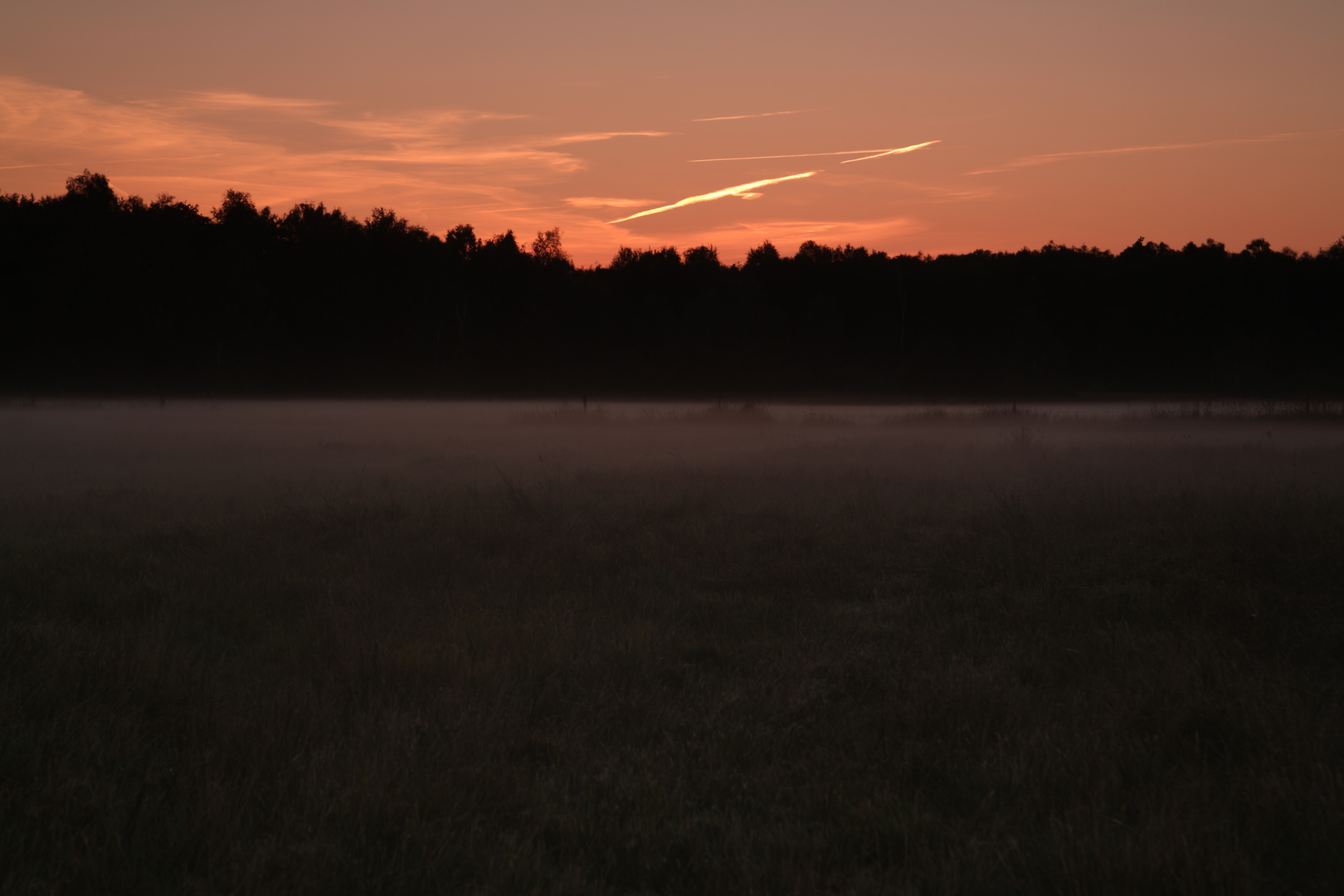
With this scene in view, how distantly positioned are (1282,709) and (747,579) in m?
4.66

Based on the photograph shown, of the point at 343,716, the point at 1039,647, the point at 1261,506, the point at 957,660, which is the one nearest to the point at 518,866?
the point at 343,716

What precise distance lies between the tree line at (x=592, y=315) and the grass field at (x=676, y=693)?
58631 millimetres

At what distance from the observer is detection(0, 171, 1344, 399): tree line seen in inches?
2461

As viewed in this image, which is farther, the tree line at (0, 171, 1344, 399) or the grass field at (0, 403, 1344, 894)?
the tree line at (0, 171, 1344, 399)

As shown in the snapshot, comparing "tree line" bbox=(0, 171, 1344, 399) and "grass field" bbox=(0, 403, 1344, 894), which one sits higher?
"tree line" bbox=(0, 171, 1344, 399)

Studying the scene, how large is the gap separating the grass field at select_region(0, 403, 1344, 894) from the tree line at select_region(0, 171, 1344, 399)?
58.6 metres

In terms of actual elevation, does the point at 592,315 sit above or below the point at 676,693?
above

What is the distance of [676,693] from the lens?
578cm

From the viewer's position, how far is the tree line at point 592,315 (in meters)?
62.5

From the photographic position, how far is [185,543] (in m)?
9.91

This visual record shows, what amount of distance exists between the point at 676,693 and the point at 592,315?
247ft

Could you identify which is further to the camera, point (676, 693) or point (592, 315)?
point (592, 315)

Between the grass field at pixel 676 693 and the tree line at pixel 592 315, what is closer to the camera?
the grass field at pixel 676 693

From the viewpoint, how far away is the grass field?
3.69 m
